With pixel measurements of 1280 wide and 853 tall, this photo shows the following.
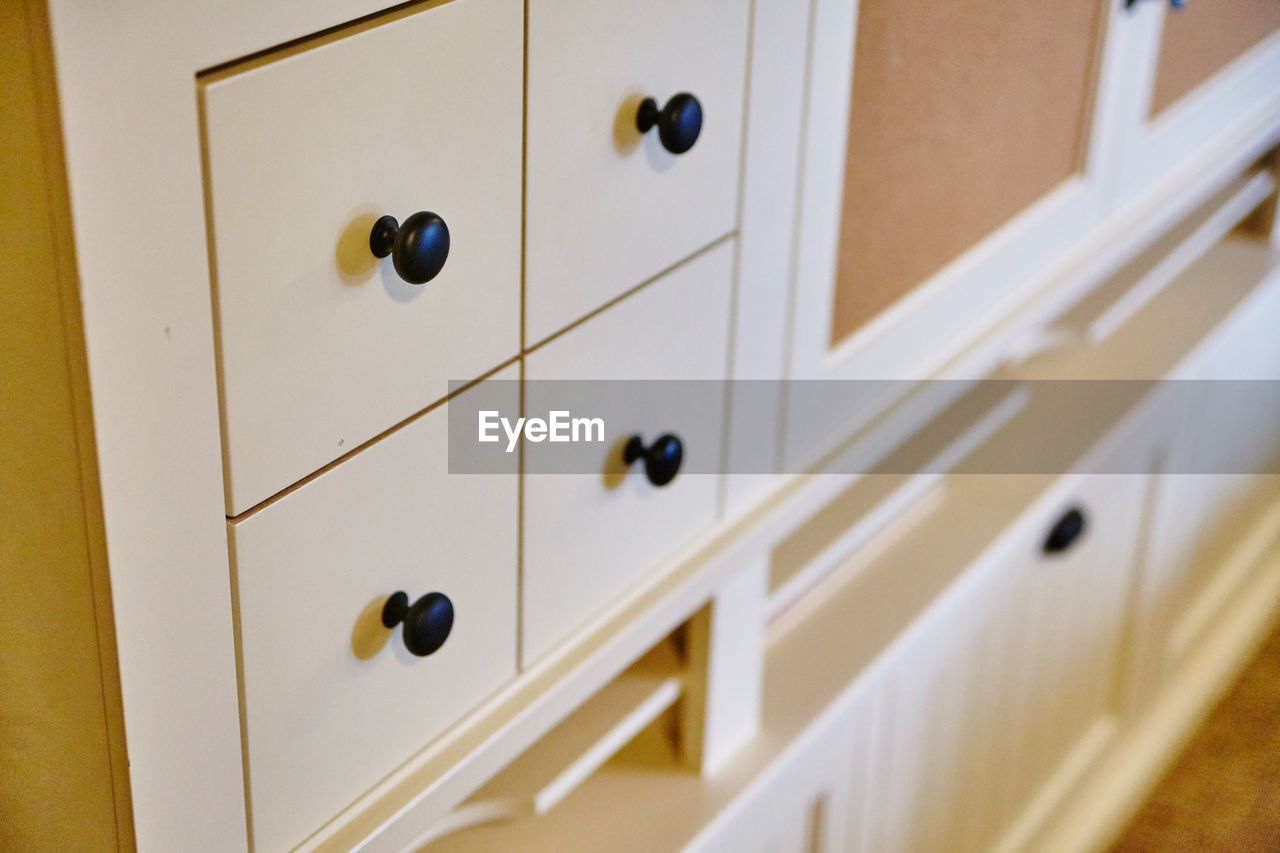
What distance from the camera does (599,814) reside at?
37.3 inches

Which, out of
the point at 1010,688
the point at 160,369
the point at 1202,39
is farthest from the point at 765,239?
the point at 1010,688

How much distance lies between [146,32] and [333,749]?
1.06 ft

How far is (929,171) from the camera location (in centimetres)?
91

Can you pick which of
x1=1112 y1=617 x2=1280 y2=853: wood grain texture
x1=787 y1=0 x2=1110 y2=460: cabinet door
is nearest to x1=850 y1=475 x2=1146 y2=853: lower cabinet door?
x1=1112 y1=617 x2=1280 y2=853: wood grain texture

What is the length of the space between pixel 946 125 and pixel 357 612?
0.52 m

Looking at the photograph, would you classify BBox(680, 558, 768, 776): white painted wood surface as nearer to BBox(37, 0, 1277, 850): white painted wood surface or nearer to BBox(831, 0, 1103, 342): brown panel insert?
BBox(831, 0, 1103, 342): brown panel insert

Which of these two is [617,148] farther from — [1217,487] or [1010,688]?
[1217,487]

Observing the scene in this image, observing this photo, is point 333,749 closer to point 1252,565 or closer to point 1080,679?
point 1080,679

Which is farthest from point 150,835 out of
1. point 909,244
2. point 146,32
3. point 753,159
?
point 909,244

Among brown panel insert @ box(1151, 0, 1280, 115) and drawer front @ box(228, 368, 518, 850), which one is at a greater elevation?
brown panel insert @ box(1151, 0, 1280, 115)

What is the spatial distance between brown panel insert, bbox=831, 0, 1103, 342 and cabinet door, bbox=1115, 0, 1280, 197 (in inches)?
3.1

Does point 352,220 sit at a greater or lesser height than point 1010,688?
greater

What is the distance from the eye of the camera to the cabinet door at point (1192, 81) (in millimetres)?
1107

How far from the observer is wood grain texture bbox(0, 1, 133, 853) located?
427 mm
